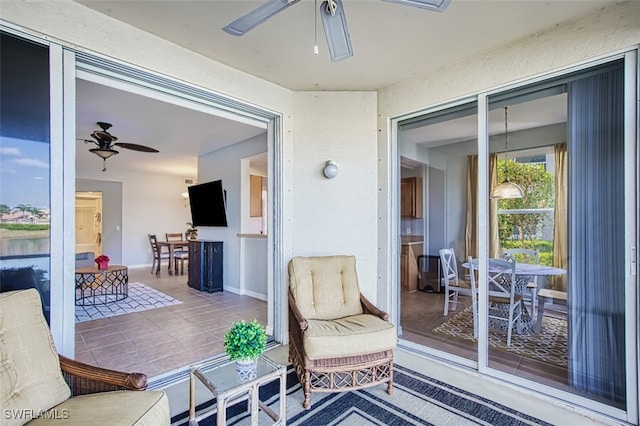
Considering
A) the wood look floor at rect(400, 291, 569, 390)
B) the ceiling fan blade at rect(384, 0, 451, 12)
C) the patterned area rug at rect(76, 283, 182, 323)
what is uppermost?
the ceiling fan blade at rect(384, 0, 451, 12)

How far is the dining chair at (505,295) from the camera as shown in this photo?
8.67ft

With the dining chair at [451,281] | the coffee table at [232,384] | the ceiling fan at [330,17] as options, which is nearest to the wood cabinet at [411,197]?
the dining chair at [451,281]

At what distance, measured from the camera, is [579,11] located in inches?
78.4

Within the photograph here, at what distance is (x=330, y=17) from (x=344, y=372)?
2.15m

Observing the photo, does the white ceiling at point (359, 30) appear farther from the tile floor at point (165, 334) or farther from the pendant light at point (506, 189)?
the tile floor at point (165, 334)

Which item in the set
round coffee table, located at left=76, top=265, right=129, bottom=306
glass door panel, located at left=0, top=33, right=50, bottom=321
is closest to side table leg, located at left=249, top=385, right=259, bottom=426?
glass door panel, located at left=0, top=33, right=50, bottom=321

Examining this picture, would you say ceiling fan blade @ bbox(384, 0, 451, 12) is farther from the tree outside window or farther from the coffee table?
the coffee table

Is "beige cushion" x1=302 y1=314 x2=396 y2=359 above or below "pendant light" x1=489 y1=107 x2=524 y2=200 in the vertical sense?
below

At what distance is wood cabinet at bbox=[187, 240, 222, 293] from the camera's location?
5379 millimetres

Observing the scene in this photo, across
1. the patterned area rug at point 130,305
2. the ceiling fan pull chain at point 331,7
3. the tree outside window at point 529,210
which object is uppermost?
the ceiling fan pull chain at point 331,7

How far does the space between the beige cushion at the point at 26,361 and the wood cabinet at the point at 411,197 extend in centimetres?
287

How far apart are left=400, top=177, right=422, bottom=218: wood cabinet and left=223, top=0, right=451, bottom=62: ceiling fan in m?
1.79

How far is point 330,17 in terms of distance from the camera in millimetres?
1560

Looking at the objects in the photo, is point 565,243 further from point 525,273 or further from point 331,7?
point 331,7
